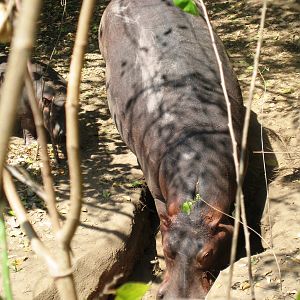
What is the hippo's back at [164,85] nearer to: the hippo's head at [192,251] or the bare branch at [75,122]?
the hippo's head at [192,251]

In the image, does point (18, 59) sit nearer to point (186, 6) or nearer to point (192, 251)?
point (186, 6)

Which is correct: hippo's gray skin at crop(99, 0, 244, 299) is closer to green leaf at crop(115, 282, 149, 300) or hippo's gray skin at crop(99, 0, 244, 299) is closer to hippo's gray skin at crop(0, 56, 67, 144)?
hippo's gray skin at crop(0, 56, 67, 144)

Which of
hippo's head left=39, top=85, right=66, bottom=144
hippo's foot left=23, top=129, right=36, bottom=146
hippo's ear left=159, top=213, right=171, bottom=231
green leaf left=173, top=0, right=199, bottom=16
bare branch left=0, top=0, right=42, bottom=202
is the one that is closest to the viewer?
bare branch left=0, top=0, right=42, bottom=202

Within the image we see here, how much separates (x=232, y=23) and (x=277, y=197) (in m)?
3.99

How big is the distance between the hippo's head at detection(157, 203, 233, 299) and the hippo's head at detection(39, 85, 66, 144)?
2.03 metres

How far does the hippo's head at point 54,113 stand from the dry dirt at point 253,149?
27 centimetres

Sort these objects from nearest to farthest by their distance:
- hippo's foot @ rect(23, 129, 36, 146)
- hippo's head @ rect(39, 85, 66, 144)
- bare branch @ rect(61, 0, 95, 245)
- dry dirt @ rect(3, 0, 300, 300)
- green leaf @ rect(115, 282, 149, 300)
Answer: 1. bare branch @ rect(61, 0, 95, 245)
2. green leaf @ rect(115, 282, 149, 300)
3. dry dirt @ rect(3, 0, 300, 300)
4. hippo's head @ rect(39, 85, 66, 144)
5. hippo's foot @ rect(23, 129, 36, 146)

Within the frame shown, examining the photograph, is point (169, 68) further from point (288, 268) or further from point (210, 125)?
point (288, 268)

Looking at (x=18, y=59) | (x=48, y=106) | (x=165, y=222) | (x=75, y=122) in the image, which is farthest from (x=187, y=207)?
(x=18, y=59)

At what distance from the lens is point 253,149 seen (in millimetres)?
6023

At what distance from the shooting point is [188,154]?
4.89 m

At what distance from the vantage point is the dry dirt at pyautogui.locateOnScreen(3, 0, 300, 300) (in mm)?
4320

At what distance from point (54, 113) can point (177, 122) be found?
1680mm

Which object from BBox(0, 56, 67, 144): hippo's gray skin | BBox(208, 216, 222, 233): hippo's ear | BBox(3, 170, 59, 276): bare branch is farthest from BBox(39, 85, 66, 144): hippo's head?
BBox(3, 170, 59, 276): bare branch
